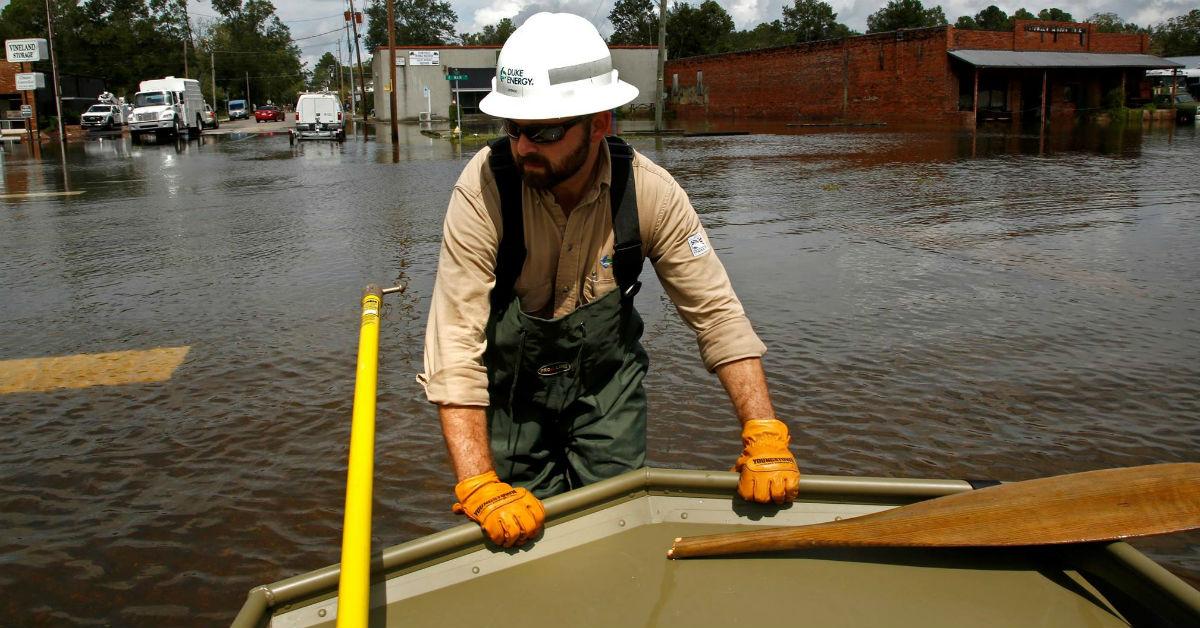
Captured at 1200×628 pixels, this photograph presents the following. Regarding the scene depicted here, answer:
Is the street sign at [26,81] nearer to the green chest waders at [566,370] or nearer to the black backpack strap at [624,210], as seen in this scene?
the green chest waders at [566,370]

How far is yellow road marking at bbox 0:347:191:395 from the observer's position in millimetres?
5552

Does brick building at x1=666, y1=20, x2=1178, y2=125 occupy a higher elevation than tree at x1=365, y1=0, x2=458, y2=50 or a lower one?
lower

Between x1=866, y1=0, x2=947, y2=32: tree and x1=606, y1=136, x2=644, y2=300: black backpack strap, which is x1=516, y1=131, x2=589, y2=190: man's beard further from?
x1=866, y1=0, x2=947, y2=32: tree

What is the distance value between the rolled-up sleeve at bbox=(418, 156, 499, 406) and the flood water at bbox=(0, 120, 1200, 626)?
4.96ft

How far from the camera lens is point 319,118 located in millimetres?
36500

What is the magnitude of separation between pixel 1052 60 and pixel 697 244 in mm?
42901

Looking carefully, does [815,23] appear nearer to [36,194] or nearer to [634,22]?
[634,22]

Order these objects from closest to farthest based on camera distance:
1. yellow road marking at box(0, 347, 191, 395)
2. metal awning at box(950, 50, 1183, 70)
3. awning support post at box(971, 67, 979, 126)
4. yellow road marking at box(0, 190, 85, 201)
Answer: yellow road marking at box(0, 347, 191, 395), yellow road marking at box(0, 190, 85, 201), awning support post at box(971, 67, 979, 126), metal awning at box(950, 50, 1183, 70)

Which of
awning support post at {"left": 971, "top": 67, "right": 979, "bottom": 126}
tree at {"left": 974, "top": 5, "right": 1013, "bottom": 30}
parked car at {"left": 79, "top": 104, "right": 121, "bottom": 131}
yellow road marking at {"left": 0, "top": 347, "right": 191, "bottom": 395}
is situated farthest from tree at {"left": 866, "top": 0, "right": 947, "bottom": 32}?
yellow road marking at {"left": 0, "top": 347, "right": 191, "bottom": 395}

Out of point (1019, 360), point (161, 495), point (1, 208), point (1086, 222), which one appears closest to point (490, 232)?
point (161, 495)

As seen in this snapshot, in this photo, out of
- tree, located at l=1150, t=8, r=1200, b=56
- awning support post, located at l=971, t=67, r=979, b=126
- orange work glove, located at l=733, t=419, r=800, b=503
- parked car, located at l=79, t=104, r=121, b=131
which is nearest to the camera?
orange work glove, located at l=733, t=419, r=800, b=503

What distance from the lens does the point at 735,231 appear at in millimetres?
10312

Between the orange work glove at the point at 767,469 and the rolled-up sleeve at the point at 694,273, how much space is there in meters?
0.29

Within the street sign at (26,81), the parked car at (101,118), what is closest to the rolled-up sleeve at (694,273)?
the street sign at (26,81)
